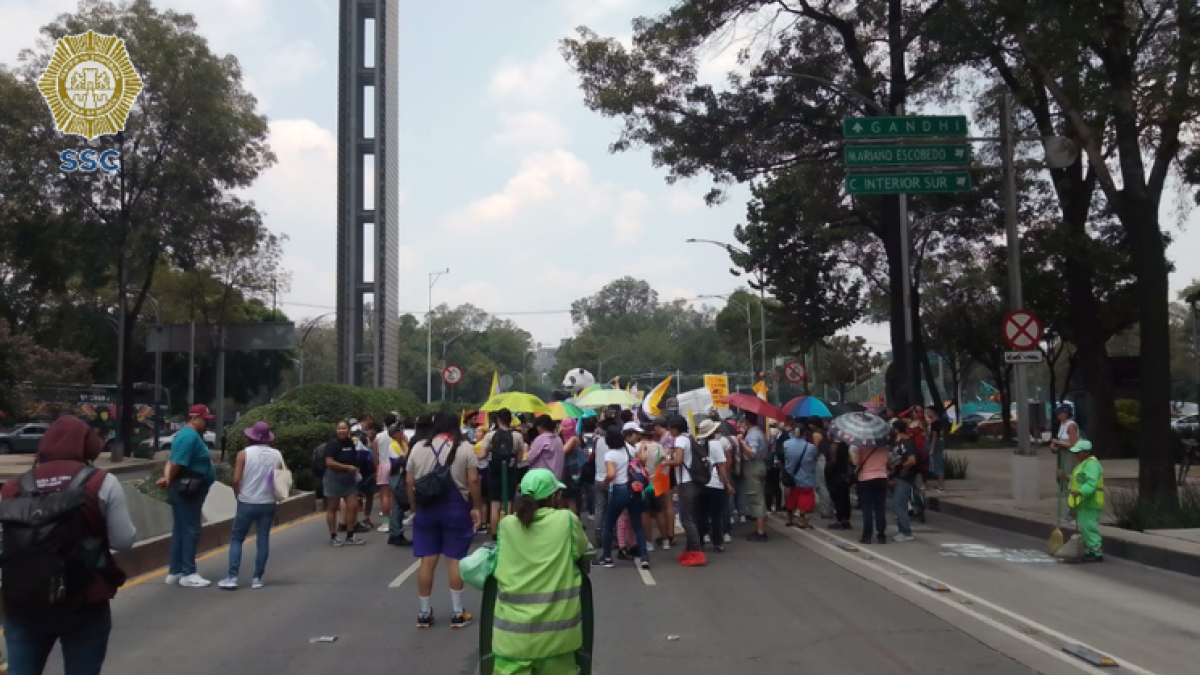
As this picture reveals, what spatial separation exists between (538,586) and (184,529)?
701cm

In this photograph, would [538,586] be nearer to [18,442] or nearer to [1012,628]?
[1012,628]

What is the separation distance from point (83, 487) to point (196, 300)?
177 ft

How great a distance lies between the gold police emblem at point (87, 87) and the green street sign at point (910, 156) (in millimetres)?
12519

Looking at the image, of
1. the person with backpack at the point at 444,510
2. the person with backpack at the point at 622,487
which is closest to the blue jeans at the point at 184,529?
the person with backpack at the point at 444,510

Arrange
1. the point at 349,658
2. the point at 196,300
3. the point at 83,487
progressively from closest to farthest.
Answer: the point at 83,487 → the point at 349,658 → the point at 196,300

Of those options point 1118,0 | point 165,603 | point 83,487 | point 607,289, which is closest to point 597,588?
point 165,603

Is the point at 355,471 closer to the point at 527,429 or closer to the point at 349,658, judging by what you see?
the point at 527,429

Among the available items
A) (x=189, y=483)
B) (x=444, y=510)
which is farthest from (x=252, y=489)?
(x=444, y=510)

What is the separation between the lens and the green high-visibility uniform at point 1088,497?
12.6 meters

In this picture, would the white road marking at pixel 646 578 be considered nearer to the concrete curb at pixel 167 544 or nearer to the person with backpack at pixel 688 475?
the person with backpack at pixel 688 475

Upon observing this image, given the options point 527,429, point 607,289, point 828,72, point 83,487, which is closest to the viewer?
point 83,487

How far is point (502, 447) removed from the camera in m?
15.0

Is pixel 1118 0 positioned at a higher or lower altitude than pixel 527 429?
higher

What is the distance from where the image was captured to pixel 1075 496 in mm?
12781
